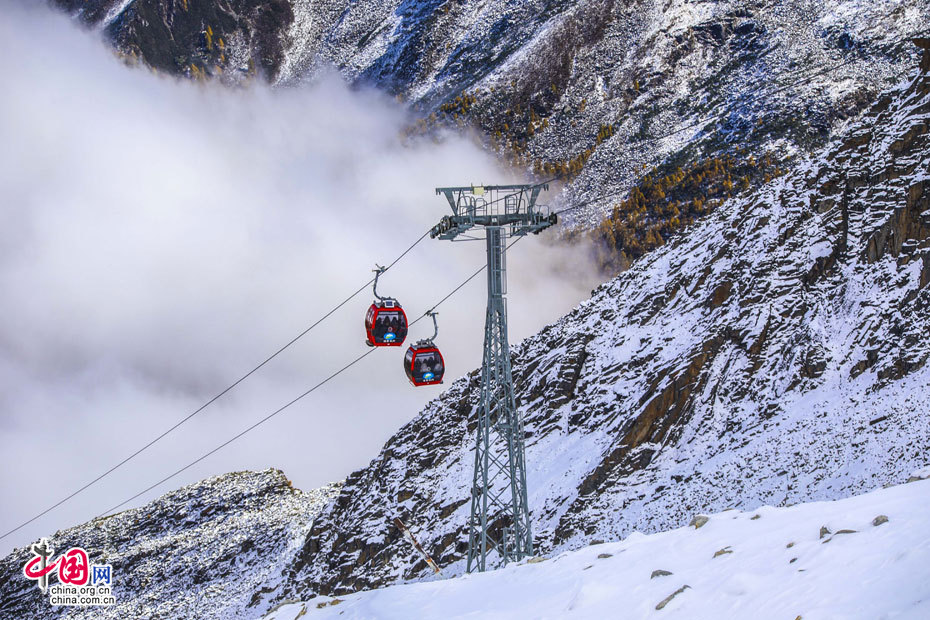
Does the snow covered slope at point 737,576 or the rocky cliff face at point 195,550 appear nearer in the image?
the snow covered slope at point 737,576

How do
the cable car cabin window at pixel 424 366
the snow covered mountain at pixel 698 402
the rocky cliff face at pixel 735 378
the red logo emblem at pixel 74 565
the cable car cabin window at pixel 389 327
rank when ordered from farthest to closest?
the red logo emblem at pixel 74 565 → the snow covered mountain at pixel 698 402 → the rocky cliff face at pixel 735 378 → the cable car cabin window at pixel 389 327 → the cable car cabin window at pixel 424 366

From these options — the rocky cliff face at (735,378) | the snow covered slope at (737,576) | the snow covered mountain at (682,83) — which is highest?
the snow covered mountain at (682,83)

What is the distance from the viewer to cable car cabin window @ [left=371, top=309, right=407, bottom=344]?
26031 millimetres

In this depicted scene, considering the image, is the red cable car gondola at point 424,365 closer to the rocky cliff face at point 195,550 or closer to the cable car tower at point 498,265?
the cable car tower at point 498,265

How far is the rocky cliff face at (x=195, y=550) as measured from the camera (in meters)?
71.1

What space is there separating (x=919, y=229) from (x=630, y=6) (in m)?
169

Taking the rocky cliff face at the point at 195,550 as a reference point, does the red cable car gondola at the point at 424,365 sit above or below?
below

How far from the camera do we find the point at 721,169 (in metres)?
130

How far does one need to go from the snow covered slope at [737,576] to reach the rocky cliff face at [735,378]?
16695 mm

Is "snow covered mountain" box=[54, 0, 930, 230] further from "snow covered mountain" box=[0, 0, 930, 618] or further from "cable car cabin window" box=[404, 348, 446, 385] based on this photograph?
"cable car cabin window" box=[404, 348, 446, 385]

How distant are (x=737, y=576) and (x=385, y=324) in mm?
15523

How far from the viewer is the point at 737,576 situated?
12477 millimetres

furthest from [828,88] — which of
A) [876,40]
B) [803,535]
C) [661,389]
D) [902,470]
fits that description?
[803,535]

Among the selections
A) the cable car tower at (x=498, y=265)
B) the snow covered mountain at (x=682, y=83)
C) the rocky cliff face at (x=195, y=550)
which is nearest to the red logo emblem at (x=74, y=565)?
the rocky cliff face at (x=195, y=550)
